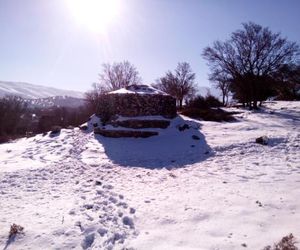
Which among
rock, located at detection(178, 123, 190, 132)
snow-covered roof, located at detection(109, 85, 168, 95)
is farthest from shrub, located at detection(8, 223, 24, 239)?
snow-covered roof, located at detection(109, 85, 168, 95)

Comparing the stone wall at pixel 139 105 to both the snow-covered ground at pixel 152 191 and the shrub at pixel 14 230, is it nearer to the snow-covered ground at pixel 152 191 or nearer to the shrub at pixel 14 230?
the snow-covered ground at pixel 152 191

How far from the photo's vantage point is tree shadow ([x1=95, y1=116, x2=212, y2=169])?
12.3 meters

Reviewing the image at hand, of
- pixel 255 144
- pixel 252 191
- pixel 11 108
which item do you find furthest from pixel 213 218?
pixel 11 108

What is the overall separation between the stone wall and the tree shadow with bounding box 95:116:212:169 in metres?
1.22

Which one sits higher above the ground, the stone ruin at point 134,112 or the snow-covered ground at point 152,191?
the stone ruin at point 134,112

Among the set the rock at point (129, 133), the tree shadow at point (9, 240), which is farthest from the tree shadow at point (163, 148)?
the tree shadow at point (9, 240)

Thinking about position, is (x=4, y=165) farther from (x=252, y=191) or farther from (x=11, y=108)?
(x=11, y=108)

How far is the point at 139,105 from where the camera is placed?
1734cm

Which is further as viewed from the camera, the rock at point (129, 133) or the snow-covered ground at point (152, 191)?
the rock at point (129, 133)

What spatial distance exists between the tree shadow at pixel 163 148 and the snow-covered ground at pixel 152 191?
0.15 feet

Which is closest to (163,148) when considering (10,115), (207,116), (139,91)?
(139,91)

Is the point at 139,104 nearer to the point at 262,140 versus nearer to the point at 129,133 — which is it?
the point at 129,133

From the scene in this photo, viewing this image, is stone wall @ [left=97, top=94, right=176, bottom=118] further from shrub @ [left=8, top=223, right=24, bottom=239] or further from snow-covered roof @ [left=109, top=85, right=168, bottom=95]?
shrub @ [left=8, top=223, right=24, bottom=239]

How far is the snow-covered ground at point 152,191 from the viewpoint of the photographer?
577cm
